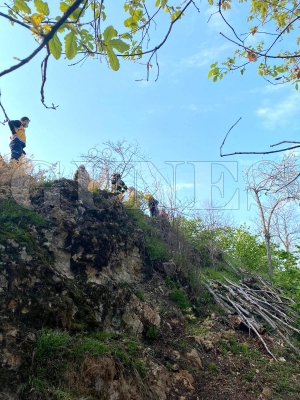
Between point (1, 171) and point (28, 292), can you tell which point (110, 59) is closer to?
point (28, 292)

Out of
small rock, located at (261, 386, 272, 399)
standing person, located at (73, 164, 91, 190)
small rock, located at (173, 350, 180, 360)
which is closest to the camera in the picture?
small rock, located at (261, 386, 272, 399)

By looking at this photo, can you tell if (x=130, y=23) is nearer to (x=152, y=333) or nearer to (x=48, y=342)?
(x=48, y=342)

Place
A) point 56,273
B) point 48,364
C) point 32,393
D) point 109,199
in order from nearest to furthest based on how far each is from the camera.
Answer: point 32,393, point 48,364, point 56,273, point 109,199

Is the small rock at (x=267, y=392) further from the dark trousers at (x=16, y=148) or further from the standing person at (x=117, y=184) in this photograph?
the dark trousers at (x=16, y=148)

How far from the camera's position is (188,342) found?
180 inches

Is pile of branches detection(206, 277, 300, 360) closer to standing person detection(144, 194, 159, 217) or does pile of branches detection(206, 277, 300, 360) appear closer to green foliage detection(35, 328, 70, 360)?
standing person detection(144, 194, 159, 217)

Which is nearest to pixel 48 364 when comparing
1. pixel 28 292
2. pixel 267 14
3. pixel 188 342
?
pixel 28 292

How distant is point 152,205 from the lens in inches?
311

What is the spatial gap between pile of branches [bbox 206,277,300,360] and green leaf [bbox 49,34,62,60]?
5.18m

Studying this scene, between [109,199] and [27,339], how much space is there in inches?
136

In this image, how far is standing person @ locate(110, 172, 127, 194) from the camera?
686 centimetres

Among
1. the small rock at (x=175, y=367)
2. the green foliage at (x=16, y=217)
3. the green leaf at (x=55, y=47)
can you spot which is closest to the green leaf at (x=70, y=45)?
the green leaf at (x=55, y=47)

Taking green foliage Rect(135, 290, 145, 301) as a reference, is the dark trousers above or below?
above

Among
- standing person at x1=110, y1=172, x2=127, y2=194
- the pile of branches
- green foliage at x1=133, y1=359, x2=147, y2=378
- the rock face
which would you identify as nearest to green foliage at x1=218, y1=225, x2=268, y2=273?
the pile of branches
